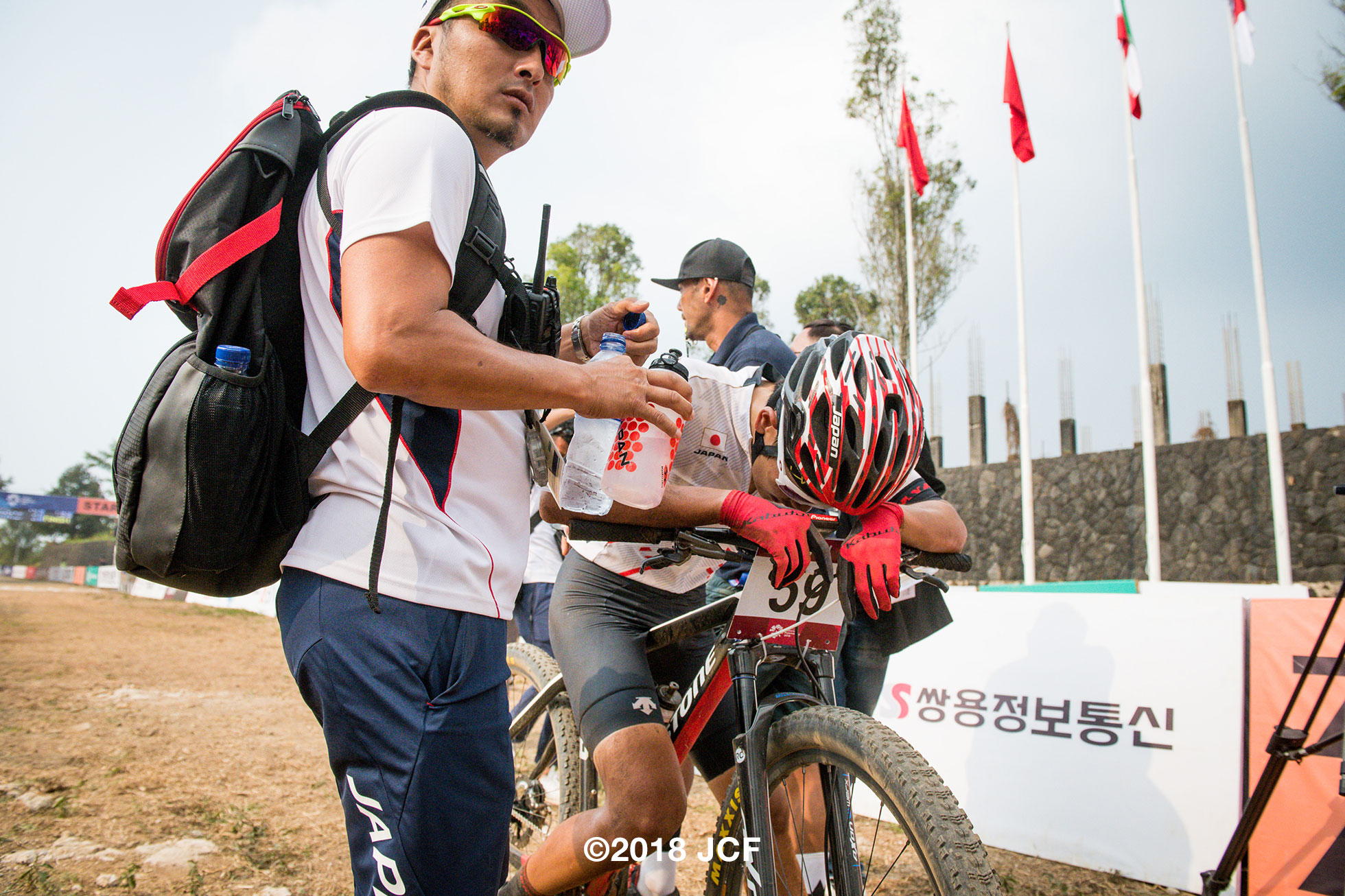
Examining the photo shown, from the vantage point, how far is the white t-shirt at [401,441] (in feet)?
4.15

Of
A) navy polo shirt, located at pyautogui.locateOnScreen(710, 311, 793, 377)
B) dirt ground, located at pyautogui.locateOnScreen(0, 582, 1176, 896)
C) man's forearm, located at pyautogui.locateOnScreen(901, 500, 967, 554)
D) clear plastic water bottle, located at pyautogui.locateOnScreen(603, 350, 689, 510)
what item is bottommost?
dirt ground, located at pyautogui.locateOnScreen(0, 582, 1176, 896)

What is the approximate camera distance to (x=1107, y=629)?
4.17m

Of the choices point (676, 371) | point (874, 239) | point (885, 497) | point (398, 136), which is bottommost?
point (885, 497)

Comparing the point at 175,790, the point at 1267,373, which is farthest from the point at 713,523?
the point at 1267,373

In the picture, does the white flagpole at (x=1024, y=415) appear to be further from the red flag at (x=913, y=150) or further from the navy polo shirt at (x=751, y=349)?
the navy polo shirt at (x=751, y=349)

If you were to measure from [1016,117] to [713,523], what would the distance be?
15.2 m

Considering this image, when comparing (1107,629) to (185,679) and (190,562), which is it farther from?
(185,679)

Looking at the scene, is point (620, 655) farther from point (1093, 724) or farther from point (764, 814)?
point (1093, 724)

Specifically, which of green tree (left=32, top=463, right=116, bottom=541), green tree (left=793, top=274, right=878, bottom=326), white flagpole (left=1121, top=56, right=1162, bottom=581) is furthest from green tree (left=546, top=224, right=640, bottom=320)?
green tree (left=32, top=463, right=116, bottom=541)

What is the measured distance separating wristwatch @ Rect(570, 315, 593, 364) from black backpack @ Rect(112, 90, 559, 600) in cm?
54

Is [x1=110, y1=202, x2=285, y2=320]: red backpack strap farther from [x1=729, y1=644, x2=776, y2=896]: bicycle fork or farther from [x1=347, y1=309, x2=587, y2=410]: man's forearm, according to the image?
[x1=729, y1=644, x2=776, y2=896]: bicycle fork

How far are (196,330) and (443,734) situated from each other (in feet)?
2.62

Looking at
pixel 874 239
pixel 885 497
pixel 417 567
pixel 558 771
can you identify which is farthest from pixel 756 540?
pixel 874 239

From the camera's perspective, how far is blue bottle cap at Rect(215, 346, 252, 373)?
1207 millimetres
